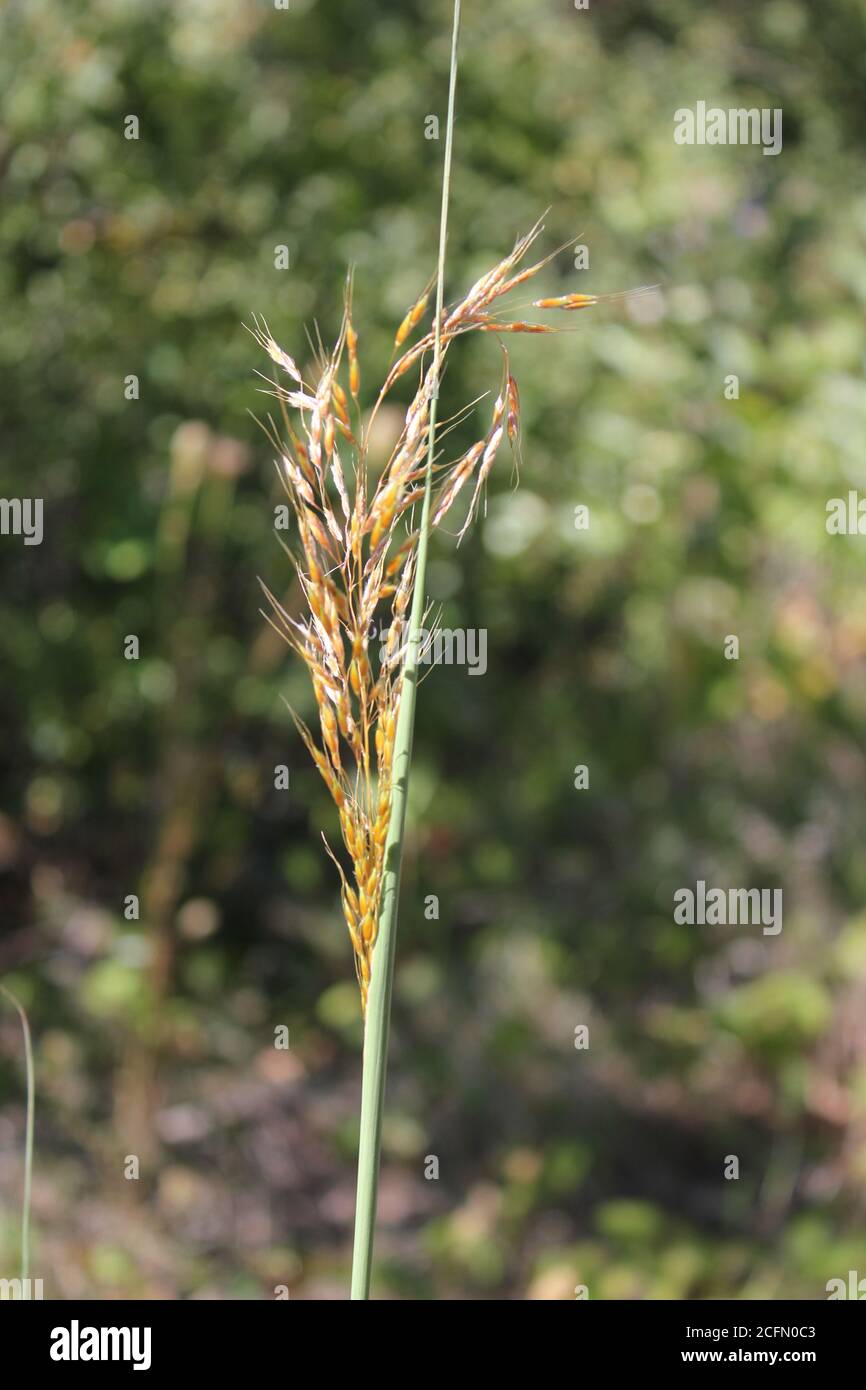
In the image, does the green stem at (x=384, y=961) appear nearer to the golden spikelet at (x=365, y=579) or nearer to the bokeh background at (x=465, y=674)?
the golden spikelet at (x=365, y=579)

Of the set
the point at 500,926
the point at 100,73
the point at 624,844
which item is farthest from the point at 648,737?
the point at 100,73

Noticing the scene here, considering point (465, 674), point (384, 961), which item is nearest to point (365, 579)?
point (384, 961)

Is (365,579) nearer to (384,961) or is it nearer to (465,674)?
(384,961)

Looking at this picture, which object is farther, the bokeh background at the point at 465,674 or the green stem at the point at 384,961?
the bokeh background at the point at 465,674

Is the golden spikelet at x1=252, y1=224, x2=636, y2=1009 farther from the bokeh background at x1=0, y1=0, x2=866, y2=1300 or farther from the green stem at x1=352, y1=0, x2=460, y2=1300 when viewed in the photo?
the bokeh background at x1=0, y1=0, x2=866, y2=1300

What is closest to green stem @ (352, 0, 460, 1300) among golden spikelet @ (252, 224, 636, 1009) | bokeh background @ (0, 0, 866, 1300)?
golden spikelet @ (252, 224, 636, 1009)

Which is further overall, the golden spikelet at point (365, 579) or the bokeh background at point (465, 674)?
the bokeh background at point (465, 674)

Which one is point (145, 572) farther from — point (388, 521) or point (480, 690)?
point (388, 521)

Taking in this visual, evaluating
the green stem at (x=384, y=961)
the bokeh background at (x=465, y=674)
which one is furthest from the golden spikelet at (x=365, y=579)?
the bokeh background at (x=465, y=674)
